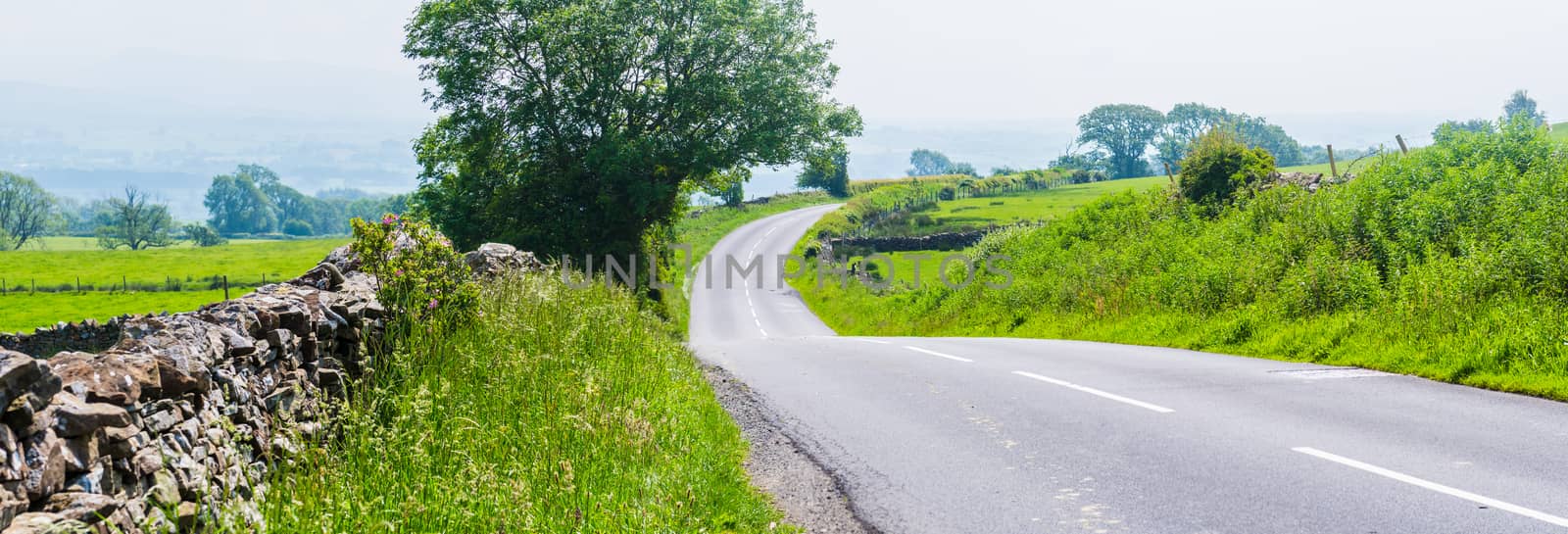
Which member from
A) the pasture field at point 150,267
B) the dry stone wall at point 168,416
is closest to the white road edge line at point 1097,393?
the dry stone wall at point 168,416

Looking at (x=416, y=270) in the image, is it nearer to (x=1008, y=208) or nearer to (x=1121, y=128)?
(x=1008, y=208)

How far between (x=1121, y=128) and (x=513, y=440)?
175m

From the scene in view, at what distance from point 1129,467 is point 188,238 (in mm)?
187394

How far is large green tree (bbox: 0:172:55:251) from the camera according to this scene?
15188 centimetres

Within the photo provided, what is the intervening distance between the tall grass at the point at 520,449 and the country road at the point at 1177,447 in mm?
1174

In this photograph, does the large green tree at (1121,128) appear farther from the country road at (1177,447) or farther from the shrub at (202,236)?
the country road at (1177,447)

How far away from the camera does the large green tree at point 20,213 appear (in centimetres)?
15188

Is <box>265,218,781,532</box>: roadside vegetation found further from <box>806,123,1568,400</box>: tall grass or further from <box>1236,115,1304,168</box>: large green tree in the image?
<box>1236,115,1304,168</box>: large green tree

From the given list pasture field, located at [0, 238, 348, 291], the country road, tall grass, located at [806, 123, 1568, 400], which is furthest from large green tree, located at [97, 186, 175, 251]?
the country road

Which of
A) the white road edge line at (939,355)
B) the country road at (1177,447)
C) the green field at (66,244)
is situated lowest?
the white road edge line at (939,355)

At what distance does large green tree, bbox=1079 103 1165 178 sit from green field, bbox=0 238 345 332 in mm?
127648

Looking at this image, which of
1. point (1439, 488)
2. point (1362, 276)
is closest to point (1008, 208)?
Answer: point (1362, 276)

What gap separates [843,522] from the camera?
6328 mm

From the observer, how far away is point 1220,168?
1120 inches
